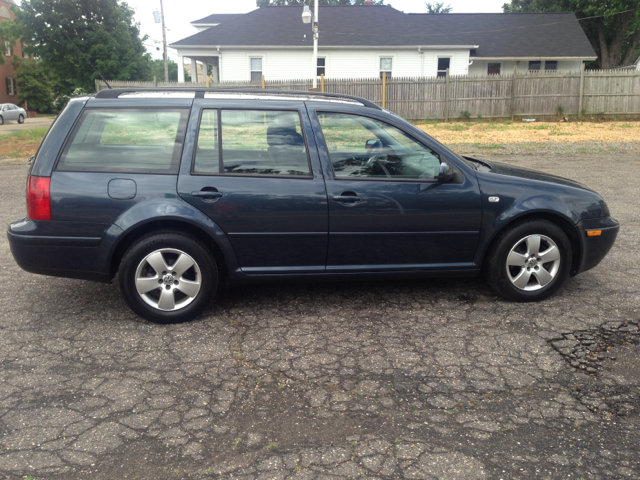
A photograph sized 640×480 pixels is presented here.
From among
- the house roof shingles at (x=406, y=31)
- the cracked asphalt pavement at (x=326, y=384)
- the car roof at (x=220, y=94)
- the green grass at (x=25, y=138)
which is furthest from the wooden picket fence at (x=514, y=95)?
the cracked asphalt pavement at (x=326, y=384)

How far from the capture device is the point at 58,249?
13.7 ft

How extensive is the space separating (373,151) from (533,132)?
16.8 meters

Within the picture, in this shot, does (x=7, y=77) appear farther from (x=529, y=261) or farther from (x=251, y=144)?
(x=529, y=261)

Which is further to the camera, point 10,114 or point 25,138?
point 10,114

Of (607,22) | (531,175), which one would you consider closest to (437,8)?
(607,22)

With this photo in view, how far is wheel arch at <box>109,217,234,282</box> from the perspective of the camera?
13.8 feet

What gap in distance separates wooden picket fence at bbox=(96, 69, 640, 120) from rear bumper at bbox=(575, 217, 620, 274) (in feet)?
60.0

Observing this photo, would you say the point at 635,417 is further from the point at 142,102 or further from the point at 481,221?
the point at 142,102

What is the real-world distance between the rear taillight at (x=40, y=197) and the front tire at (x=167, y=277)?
638mm

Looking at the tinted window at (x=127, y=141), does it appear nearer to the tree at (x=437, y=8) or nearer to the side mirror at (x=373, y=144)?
the side mirror at (x=373, y=144)

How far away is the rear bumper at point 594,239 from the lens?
15.3 ft

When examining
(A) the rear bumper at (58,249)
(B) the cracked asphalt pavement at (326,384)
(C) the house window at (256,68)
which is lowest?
(B) the cracked asphalt pavement at (326,384)

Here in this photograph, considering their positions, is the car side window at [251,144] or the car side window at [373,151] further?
the car side window at [373,151]

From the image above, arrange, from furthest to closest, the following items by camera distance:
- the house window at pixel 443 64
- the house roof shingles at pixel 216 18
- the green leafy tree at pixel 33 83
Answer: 1. the green leafy tree at pixel 33 83
2. the house roof shingles at pixel 216 18
3. the house window at pixel 443 64
